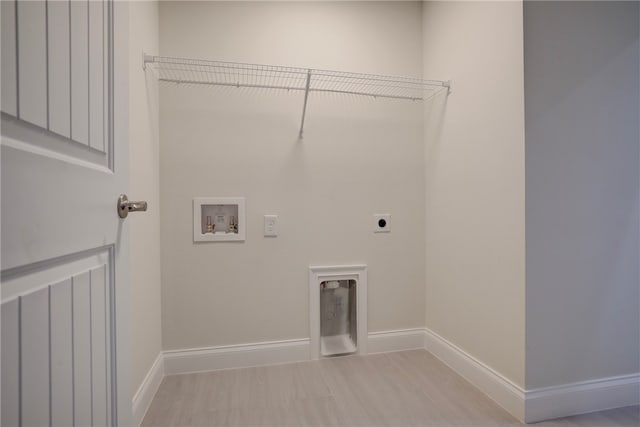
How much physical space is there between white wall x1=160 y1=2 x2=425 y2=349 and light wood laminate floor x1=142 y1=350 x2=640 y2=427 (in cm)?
23

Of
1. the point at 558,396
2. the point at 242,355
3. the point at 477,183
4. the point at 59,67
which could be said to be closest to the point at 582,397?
the point at 558,396

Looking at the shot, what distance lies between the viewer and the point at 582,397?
1.34 metres

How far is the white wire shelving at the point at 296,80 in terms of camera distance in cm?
166

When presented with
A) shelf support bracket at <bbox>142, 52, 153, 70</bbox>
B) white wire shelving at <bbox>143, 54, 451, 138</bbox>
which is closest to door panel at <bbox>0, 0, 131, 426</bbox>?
shelf support bracket at <bbox>142, 52, 153, 70</bbox>

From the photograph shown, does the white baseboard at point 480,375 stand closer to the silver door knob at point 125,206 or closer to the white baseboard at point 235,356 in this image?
the white baseboard at point 235,356

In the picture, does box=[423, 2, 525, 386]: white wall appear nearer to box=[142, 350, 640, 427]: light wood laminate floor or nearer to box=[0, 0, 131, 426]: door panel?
box=[142, 350, 640, 427]: light wood laminate floor

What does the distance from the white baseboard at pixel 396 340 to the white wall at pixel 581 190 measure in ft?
2.50

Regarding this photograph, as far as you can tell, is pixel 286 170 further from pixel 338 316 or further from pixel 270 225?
pixel 338 316

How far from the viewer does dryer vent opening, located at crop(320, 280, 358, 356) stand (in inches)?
76.2

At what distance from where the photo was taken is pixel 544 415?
1291 millimetres

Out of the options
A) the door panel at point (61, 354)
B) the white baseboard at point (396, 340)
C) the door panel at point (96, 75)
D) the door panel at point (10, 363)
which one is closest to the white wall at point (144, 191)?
the door panel at point (96, 75)

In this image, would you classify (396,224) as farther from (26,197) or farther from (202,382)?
(26,197)

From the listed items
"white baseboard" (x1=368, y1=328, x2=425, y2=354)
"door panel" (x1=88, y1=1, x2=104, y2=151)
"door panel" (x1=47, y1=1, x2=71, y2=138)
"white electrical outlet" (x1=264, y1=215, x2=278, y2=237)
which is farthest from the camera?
"white baseboard" (x1=368, y1=328, x2=425, y2=354)

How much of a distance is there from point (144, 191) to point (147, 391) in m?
0.93
